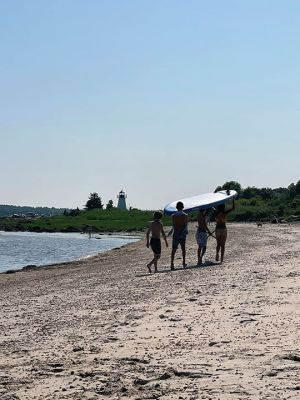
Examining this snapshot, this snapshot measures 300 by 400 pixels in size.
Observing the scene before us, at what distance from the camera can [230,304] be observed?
37.2ft

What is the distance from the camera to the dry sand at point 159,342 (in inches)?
265

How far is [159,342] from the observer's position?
8.79 meters

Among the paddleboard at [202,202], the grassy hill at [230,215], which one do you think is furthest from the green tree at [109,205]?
the paddleboard at [202,202]

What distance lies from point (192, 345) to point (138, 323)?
6.34 ft

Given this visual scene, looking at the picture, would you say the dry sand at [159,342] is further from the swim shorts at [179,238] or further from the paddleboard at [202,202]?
the paddleboard at [202,202]

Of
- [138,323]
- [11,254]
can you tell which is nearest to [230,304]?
[138,323]

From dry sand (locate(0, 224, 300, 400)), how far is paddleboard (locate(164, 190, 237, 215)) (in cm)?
760

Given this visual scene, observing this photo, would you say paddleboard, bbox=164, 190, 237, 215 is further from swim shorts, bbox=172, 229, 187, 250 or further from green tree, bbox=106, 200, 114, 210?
green tree, bbox=106, 200, 114, 210

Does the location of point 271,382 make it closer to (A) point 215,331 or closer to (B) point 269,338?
(B) point 269,338

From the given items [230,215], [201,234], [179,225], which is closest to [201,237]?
[201,234]

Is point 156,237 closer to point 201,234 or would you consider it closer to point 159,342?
point 201,234

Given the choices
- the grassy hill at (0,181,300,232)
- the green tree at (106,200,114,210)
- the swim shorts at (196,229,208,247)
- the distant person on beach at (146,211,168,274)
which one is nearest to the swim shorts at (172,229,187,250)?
the distant person on beach at (146,211,168,274)

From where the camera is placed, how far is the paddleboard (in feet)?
75.5

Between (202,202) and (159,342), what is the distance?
50.2ft
